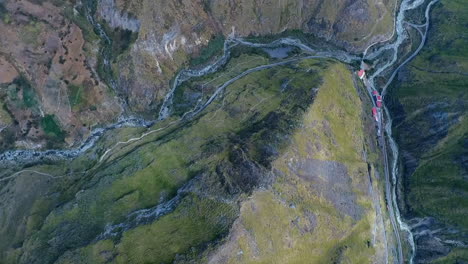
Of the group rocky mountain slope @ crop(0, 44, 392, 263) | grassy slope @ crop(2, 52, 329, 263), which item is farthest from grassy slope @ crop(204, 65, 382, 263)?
grassy slope @ crop(2, 52, 329, 263)

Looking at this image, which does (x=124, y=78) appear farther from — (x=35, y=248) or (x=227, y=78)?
(x=35, y=248)

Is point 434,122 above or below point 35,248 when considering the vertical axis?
above

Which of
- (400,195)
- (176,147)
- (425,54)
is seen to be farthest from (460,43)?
(176,147)

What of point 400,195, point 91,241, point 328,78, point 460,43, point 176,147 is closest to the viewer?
point 91,241

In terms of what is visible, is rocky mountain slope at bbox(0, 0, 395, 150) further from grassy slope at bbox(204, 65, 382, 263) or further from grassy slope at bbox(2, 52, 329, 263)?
grassy slope at bbox(204, 65, 382, 263)

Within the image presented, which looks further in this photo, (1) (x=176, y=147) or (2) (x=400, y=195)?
(2) (x=400, y=195)

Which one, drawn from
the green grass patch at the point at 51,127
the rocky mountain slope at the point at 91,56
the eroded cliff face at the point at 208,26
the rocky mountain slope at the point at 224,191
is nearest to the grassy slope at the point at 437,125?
the rocky mountain slope at the point at 224,191

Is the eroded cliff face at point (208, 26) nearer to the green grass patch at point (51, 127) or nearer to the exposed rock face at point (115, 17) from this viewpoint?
the exposed rock face at point (115, 17)
